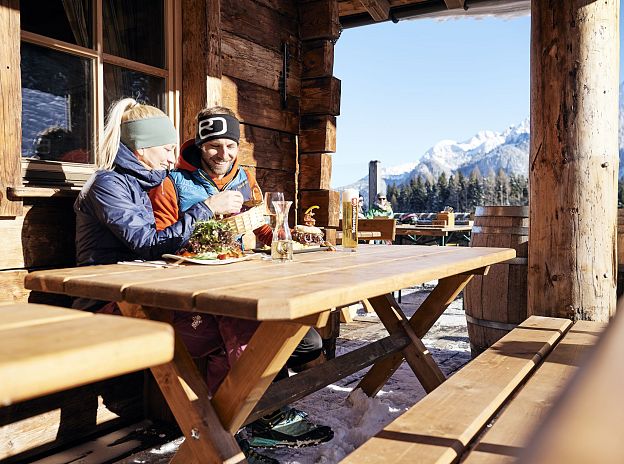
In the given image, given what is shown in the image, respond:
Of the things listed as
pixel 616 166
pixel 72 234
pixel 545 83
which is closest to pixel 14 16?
pixel 72 234

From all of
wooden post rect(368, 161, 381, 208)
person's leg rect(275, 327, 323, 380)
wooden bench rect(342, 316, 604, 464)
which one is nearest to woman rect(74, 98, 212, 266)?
person's leg rect(275, 327, 323, 380)

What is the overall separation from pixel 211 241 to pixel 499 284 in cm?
193

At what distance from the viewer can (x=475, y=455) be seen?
48.8 inches

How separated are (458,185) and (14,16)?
56238 millimetres

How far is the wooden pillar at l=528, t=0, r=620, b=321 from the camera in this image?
2.75m

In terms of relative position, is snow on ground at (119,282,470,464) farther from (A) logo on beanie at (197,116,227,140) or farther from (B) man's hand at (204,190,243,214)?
(A) logo on beanie at (197,116,227,140)

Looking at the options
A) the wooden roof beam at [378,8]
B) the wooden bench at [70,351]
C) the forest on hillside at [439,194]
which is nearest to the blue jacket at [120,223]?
the wooden bench at [70,351]

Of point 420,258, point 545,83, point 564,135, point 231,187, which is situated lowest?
point 420,258

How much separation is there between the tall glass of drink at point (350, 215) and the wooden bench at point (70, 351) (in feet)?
→ 5.03

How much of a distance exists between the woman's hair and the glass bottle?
0.74 m

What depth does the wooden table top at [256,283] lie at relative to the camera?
3.92 ft

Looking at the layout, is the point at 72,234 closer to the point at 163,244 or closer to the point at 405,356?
the point at 163,244

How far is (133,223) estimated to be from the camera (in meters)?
2.02

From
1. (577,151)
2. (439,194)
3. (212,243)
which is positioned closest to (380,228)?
(577,151)
